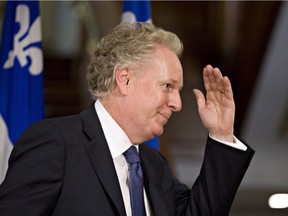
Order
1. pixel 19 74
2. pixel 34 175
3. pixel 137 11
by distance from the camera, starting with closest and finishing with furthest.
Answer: pixel 34 175 < pixel 19 74 < pixel 137 11

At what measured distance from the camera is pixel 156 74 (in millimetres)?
1421

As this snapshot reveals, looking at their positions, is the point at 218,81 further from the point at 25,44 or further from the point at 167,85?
the point at 25,44

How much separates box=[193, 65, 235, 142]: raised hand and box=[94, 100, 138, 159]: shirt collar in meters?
0.25

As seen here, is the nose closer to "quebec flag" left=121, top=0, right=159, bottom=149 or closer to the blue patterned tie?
the blue patterned tie

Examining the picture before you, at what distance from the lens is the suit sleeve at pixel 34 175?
3.79 ft

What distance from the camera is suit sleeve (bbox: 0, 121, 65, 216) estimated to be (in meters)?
1.15

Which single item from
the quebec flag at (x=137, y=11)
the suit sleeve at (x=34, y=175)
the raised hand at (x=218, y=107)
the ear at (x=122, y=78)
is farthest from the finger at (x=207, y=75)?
the quebec flag at (x=137, y=11)

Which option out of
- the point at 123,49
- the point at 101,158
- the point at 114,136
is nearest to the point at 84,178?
the point at 101,158

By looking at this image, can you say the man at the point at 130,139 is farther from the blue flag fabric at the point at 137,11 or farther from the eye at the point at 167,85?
the blue flag fabric at the point at 137,11

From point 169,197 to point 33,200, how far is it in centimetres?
47

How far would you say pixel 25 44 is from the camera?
2.44m

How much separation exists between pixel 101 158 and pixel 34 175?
0.20 meters

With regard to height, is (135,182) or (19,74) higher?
(19,74)

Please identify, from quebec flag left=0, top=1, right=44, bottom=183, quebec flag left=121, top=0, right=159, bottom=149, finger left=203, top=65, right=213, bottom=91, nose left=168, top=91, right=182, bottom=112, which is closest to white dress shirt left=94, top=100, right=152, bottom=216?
nose left=168, top=91, right=182, bottom=112
